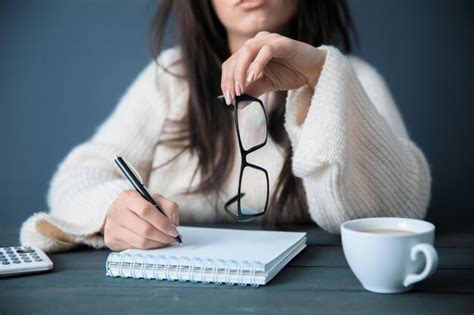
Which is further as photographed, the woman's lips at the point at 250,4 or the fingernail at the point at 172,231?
the woman's lips at the point at 250,4

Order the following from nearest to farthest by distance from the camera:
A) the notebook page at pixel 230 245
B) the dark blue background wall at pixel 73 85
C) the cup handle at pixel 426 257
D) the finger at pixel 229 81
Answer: the cup handle at pixel 426 257 → the notebook page at pixel 230 245 → the finger at pixel 229 81 → the dark blue background wall at pixel 73 85

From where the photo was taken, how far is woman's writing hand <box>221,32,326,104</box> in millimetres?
854

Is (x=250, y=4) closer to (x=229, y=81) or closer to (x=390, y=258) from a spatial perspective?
(x=229, y=81)

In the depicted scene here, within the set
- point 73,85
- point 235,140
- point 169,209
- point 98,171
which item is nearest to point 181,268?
point 169,209

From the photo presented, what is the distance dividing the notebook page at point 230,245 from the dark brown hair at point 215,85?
0.31m

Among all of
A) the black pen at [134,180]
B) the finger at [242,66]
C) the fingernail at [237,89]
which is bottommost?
the black pen at [134,180]

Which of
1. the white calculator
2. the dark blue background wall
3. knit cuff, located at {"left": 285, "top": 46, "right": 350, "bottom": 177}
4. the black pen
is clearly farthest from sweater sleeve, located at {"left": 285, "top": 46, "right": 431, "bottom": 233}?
the dark blue background wall

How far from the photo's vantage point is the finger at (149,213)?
32.1 inches

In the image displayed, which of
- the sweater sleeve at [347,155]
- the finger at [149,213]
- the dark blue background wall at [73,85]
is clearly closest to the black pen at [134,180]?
the finger at [149,213]

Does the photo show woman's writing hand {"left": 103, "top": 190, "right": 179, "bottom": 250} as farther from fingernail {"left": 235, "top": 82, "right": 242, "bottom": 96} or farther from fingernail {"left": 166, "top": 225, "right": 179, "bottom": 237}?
fingernail {"left": 235, "top": 82, "right": 242, "bottom": 96}

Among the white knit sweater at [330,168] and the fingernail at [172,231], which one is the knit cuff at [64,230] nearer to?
the white knit sweater at [330,168]

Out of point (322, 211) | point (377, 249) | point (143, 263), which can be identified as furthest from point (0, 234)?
point (377, 249)

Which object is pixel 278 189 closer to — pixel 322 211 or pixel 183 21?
pixel 322 211

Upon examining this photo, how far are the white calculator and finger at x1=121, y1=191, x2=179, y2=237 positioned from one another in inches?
5.3
